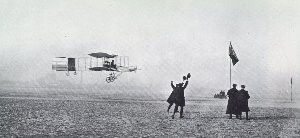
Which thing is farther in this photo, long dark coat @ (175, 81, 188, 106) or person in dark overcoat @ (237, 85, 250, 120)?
person in dark overcoat @ (237, 85, 250, 120)

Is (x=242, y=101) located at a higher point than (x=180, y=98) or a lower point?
lower

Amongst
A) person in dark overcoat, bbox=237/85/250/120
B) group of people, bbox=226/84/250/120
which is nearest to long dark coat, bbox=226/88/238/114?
group of people, bbox=226/84/250/120

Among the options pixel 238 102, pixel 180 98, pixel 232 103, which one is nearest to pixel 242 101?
pixel 238 102

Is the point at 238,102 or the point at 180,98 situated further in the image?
the point at 238,102

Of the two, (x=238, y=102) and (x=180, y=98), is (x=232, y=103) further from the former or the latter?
(x=180, y=98)

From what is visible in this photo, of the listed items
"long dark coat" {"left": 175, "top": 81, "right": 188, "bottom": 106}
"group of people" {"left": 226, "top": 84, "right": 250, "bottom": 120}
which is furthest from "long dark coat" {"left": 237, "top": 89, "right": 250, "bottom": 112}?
"long dark coat" {"left": 175, "top": 81, "right": 188, "bottom": 106}

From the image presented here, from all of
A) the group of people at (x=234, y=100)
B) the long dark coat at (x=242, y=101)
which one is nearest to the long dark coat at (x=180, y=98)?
the group of people at (x=234, y=100)

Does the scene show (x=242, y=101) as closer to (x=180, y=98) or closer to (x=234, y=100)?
(x=234, y=100)

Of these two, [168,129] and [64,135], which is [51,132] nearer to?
[64,135]

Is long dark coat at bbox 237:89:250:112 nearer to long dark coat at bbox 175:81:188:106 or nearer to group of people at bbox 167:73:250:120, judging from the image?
group of people at bbox 167:73:250:120

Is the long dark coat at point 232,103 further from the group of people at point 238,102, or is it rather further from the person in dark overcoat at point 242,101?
the person in dark overcoat at point 242,101

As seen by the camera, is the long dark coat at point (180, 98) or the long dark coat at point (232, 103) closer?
the long dark coat at point (180, 98)

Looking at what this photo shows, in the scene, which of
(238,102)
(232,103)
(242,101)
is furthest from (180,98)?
(242,101)
